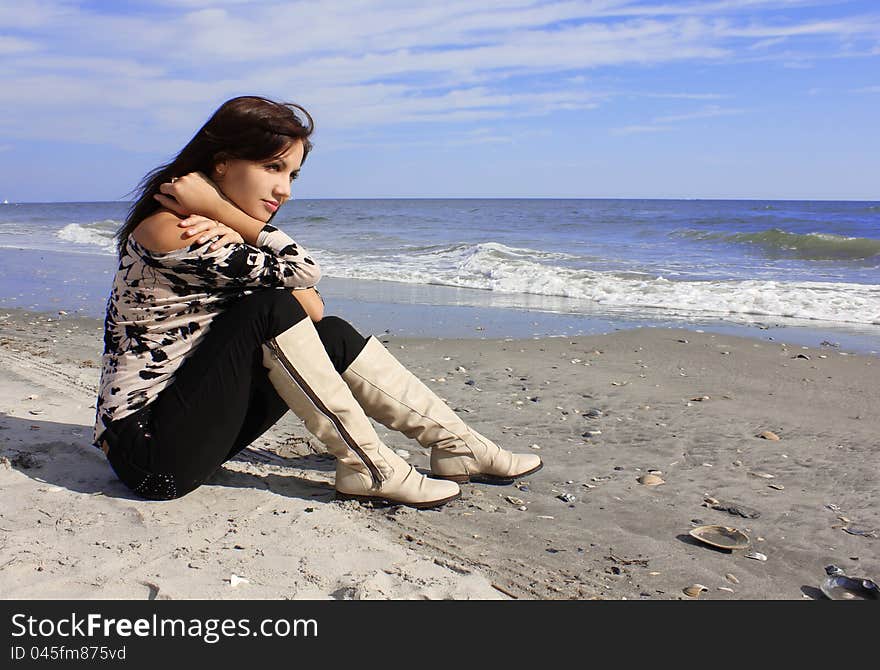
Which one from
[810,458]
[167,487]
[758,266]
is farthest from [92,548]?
[758,266]

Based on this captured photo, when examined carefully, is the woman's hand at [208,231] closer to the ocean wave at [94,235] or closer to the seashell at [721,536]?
the seashell at [721,536]

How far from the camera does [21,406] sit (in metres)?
4.37

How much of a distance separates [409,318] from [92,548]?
20.4 feet

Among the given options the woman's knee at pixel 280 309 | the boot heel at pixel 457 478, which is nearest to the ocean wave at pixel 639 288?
the boot heel at pixel 457 478

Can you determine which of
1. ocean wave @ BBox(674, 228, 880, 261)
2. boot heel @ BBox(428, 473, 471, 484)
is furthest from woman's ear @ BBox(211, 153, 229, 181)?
ocean wave @ BBox(674, 228, 880, 261)

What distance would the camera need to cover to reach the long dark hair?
284 centimetres

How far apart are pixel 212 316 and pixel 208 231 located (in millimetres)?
319

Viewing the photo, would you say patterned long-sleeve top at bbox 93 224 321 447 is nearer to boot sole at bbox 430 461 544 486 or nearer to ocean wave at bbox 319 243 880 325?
boot sole at bbox 430 461 544 486

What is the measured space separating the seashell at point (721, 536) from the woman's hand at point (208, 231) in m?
2.08

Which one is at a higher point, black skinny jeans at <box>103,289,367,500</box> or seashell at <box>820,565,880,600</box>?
black skinny jeans at <box>103,289,367,500</box>

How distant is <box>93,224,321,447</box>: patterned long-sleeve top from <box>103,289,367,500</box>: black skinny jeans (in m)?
0.04

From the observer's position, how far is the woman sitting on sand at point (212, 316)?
2.80m

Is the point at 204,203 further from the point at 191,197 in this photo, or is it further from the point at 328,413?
the point at 328,413

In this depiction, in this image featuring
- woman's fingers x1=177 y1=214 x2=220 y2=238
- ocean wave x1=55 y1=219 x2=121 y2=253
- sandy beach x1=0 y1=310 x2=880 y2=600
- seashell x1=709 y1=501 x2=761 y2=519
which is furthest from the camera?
ocean wave x1=55 y1=219 x2=121 y2=253
